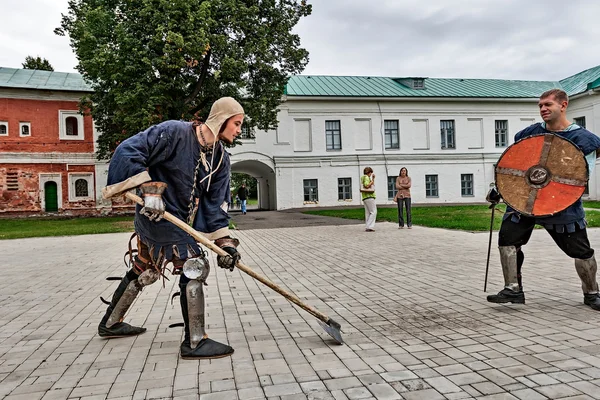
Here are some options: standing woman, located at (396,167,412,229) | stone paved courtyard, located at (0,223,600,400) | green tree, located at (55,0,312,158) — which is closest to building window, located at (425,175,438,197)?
green tree, located at (55,0,312,158)

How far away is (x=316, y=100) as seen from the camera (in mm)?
35656

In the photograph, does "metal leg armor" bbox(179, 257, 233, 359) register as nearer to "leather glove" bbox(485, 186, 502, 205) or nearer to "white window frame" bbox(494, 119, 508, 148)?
"leather glove" bbox(485, 186, 502, 205)

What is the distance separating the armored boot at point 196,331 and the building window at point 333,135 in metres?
33.3

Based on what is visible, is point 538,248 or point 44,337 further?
point 538,248

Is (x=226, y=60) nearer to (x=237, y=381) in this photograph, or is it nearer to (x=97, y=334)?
(x=97, y=334)

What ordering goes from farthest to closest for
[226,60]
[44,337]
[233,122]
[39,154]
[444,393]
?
[39,154], [226,60], [44,337], [233,122], [444,393]

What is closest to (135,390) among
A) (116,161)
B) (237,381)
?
(237,381)

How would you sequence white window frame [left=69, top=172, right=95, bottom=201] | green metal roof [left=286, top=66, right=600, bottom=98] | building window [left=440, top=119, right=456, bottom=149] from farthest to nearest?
building window [left=440, top=119, right=456, bottom=149] < green metal roof [left=286, top=66, right=600, bottom=98] < white window frame [left=69, top=172, right=95, bottom=201]

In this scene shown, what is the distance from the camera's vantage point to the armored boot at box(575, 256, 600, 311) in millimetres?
4484

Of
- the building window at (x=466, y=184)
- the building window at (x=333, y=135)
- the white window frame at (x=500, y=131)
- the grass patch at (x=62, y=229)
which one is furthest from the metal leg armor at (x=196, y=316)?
the white window frame at (x=500, y=131)

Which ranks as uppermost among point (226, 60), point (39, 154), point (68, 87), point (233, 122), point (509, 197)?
point (68, 87)

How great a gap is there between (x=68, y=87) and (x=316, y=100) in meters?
17.6

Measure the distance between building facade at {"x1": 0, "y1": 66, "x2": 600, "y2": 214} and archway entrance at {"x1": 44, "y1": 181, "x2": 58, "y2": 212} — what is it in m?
0.06

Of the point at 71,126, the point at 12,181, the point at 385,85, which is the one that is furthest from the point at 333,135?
the point at 12,181
